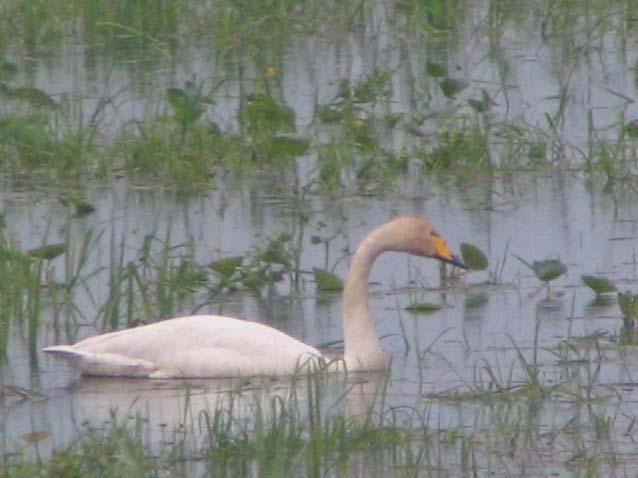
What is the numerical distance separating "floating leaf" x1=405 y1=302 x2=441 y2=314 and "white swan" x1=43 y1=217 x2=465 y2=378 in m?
0.55

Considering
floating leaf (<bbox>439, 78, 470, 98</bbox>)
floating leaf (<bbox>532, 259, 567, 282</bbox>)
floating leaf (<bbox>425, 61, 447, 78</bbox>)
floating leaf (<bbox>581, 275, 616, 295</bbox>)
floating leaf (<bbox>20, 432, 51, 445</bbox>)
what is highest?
floating leaf (<bbox>425, 61, 447, 78</bbox>)

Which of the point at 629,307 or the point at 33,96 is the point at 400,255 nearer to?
the point at 629,307

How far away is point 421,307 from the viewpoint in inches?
352

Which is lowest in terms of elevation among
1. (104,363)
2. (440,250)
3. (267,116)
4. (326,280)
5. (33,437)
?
(33,437)

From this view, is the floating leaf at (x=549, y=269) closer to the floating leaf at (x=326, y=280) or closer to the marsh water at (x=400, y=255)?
the marsh water at (x=400, y=255)

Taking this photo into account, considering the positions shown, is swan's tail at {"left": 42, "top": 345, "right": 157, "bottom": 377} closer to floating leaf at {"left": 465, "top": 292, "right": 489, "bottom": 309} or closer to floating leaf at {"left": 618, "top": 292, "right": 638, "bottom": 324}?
floating leaf at {"left": 465, "top": 292, "right": 489, "bottom": 309}

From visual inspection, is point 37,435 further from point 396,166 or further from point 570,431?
point 396,166

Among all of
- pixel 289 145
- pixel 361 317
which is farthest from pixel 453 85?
pixel 361 317

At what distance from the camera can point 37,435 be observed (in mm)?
7137

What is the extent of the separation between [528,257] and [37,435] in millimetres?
3170

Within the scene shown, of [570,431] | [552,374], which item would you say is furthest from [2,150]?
[570,431]

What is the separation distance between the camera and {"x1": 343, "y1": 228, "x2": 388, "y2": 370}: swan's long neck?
831 cm

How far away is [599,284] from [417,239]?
0.73 m

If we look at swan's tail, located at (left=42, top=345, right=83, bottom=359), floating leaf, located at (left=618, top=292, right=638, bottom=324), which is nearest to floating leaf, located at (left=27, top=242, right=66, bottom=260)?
swan's tail, located at (left=42, top=345, right=83, bottom=359)
